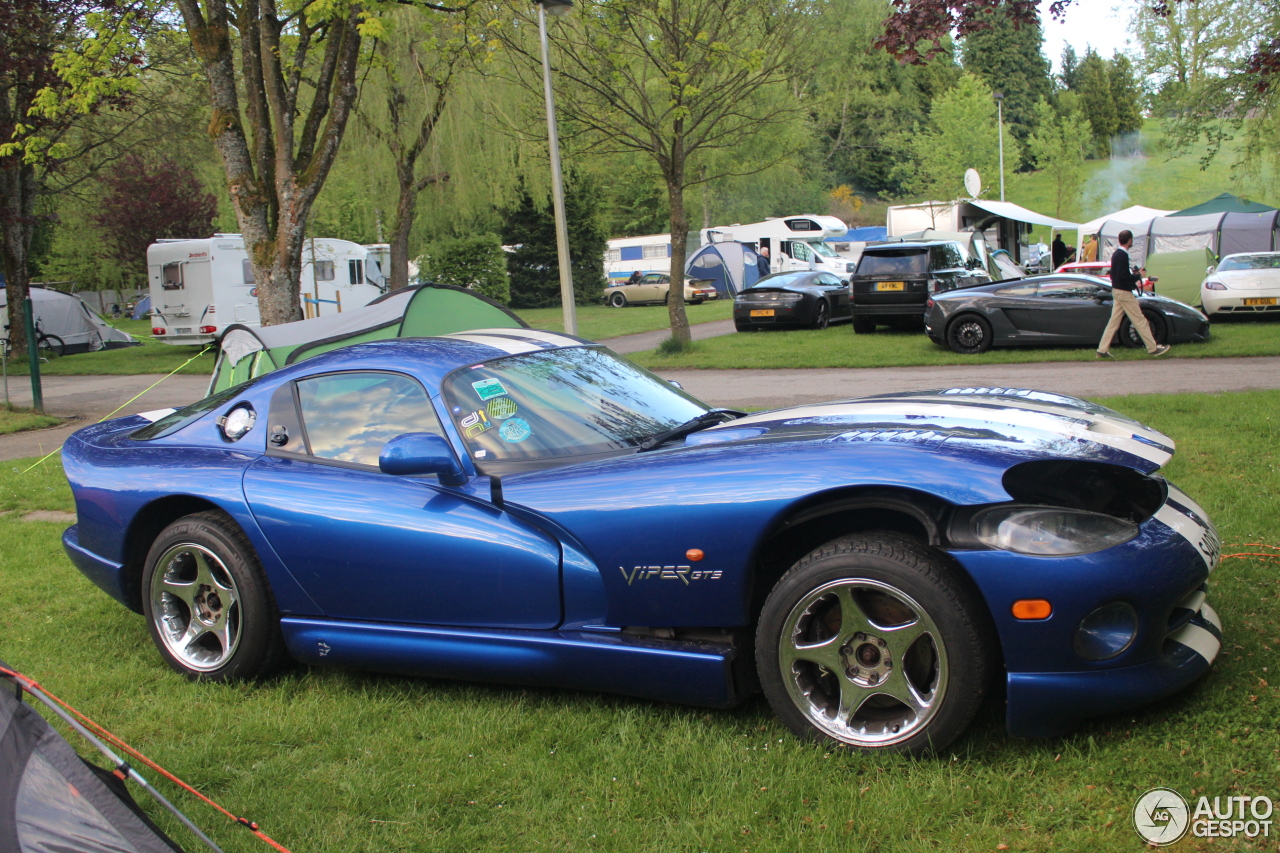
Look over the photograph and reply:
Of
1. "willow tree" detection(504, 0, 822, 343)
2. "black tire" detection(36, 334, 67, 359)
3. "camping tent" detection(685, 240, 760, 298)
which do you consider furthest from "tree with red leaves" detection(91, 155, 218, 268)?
"willow tree" detection(504, 0, 822, 343)

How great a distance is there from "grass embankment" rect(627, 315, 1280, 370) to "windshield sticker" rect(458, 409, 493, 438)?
38.8 feet

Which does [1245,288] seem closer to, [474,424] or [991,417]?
[991,417]

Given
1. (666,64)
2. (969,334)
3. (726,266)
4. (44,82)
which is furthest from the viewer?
(726,266)

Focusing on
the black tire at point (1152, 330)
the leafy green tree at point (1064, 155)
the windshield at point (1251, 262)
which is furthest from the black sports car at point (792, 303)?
the leafy green tree at point (1064, 155)

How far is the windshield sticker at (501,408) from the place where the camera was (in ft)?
12.9

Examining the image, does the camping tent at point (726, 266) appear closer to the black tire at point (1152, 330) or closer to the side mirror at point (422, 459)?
the black tire at point (1152, 330)

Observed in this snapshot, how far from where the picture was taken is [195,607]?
420 cm

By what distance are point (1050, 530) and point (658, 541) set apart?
117cm

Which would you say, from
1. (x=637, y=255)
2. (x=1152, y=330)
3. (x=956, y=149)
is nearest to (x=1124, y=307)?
(x=1152, y=330)

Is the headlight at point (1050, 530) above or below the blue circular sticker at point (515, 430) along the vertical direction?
below

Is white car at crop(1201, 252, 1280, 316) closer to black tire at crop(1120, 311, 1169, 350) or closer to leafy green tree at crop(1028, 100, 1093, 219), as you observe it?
black tire at crop(1120, 311, 1169, 350)

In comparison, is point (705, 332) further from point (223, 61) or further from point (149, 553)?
point (149, 553)

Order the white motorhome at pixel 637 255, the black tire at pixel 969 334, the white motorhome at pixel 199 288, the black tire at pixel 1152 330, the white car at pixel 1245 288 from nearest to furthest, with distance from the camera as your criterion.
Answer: the black tire at pixel 1152 330, the black tire at pixel 969 334, the white car at pixel 1245 288, the white motorhome at pixel 199 288, the white motorhome at pixel 637 255

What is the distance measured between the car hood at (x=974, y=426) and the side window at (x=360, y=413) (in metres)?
1.13
